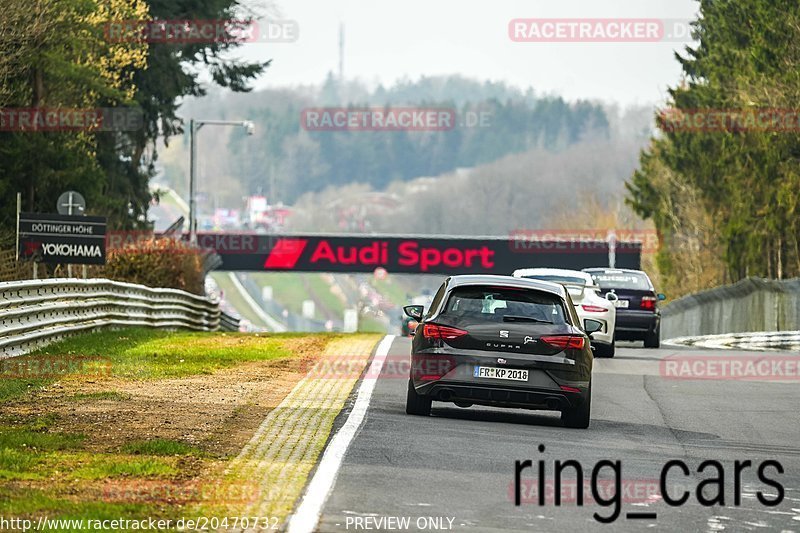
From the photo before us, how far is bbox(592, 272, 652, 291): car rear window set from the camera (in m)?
31.5

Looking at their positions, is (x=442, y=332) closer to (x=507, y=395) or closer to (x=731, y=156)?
(x=507, y=395)

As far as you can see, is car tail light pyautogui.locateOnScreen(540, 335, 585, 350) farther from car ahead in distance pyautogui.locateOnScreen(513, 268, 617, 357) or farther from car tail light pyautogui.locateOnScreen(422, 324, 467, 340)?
car ahead in distance pyautogui.locateOnScreen(513, 268, 617, 357)

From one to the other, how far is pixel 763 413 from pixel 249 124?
45.2 meters

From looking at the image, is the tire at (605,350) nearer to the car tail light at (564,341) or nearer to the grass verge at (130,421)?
the grass verge at (130,421)

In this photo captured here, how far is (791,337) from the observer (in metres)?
34.1

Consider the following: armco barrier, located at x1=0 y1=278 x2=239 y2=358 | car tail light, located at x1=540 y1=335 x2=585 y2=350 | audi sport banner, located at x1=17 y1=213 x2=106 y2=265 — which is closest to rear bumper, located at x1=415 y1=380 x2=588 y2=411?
car tail light, located at x1=540 y1=335 x2=585 y2=350

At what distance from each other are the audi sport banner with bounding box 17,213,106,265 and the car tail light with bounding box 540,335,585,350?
48.1 feet

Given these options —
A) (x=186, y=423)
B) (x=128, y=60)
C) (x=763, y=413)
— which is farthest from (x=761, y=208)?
(x=186, y=423)

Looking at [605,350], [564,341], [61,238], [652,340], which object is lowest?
[652,340]

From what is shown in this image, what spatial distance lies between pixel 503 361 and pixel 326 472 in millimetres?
4263

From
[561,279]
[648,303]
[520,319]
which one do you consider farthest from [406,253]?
[520,319]

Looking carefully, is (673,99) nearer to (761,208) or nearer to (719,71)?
(719,71)

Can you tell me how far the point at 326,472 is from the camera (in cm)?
1112

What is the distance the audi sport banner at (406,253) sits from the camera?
74.3 metres
